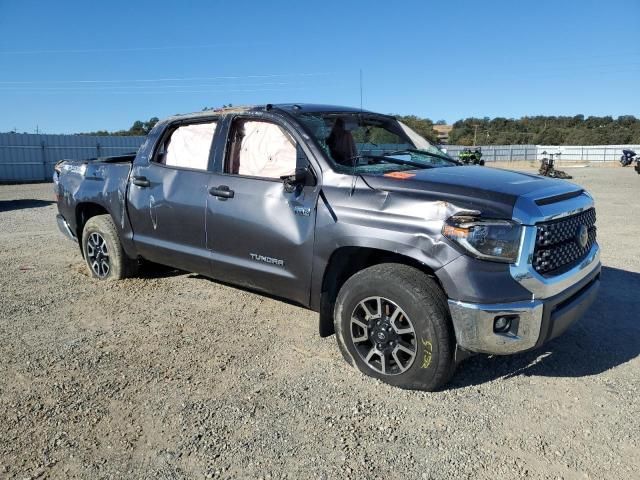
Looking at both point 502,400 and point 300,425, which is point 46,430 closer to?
point 300,425

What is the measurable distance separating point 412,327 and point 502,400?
2.48 feet

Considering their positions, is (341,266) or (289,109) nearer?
(341,266)

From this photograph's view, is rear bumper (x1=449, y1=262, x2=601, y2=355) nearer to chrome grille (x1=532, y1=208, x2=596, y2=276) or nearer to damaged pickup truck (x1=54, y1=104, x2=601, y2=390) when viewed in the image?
damaged pickup truck (x1=54, y1=104, x2=601, y2=390)

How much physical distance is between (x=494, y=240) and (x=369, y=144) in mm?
1697

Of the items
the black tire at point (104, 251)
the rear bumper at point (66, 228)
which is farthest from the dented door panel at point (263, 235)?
the rear bumper at point (66, 228)

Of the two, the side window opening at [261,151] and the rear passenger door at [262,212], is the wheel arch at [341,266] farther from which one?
the side window opening at [261,151]

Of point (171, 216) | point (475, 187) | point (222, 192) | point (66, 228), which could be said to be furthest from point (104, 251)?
point (475, 187)

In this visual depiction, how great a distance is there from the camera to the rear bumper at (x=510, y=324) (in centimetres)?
307

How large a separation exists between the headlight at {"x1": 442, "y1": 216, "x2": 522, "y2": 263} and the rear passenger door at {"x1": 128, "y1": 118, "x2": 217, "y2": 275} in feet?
7.65

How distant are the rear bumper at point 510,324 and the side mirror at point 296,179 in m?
1.37

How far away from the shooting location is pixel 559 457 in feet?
9.05

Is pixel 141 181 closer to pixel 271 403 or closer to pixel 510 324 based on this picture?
pixel 271 403

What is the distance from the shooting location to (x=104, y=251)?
5.82 meters

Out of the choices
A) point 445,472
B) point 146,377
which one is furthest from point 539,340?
point 146,377
